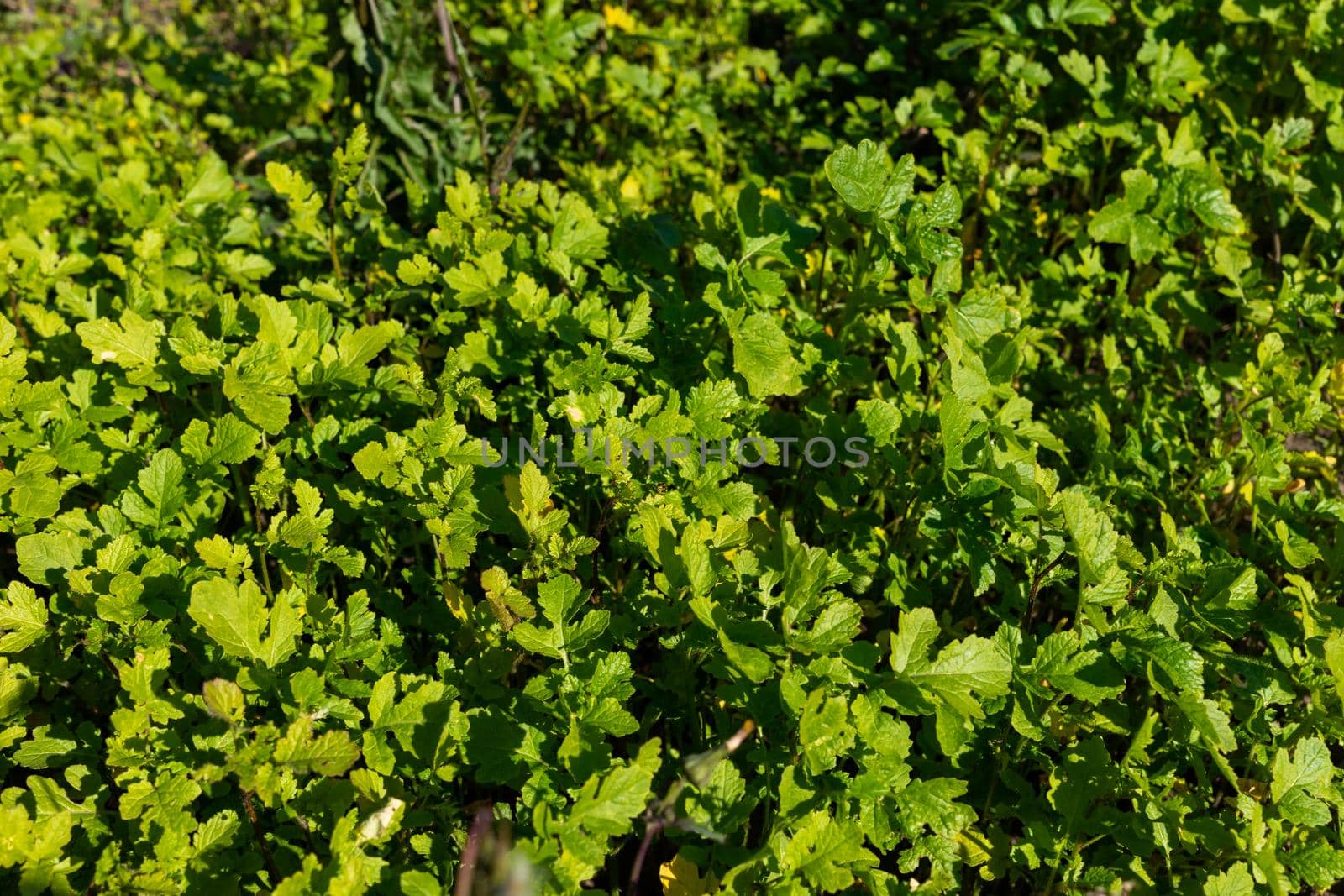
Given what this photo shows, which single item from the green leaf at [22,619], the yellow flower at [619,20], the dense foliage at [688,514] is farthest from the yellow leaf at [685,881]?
the yellow flower at [619,20]

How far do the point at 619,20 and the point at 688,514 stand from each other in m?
2.79

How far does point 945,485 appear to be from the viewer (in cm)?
213

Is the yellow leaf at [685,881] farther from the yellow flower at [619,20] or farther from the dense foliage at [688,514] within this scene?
the yellow flower at [619,20]

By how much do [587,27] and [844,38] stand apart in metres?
1.18

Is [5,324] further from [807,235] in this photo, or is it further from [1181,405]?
[1181,405]

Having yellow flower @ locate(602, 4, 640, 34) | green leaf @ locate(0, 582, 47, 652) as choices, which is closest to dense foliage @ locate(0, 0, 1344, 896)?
green leaf @ locate(0, 582, 47, 652)

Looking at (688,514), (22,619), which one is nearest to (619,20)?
(688,514)

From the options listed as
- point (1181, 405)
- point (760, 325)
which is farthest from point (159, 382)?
point (1181, 405)

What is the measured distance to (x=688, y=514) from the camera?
210cm

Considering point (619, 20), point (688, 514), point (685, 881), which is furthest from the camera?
point (619, 20)

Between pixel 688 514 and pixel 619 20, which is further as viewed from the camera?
pixel 619 20

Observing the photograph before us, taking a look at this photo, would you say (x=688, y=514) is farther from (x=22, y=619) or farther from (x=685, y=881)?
(x=22, y=619)

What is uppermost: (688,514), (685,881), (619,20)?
(619,20)

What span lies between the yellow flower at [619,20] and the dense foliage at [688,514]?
79cm
